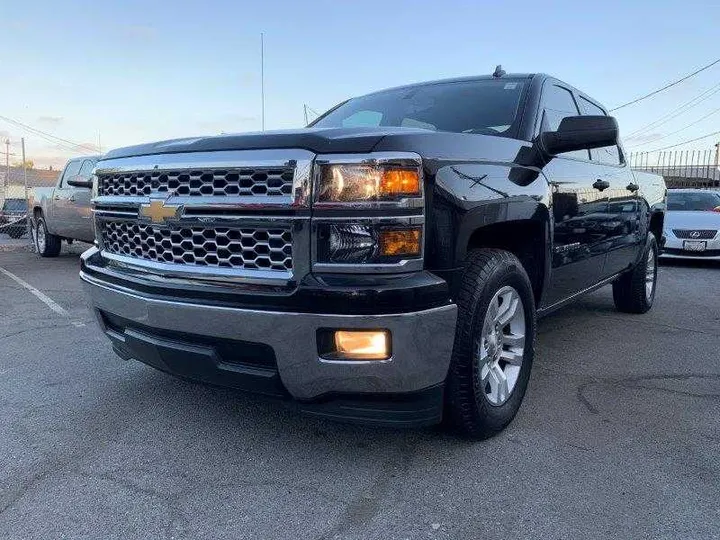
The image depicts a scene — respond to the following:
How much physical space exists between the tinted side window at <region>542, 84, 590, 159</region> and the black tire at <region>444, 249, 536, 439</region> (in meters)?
1.21

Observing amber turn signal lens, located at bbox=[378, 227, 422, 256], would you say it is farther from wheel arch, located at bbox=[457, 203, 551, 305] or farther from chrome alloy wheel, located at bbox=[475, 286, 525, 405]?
wheel arch, located at bbox=[457, 203, 551, 305]

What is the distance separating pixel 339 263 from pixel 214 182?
656mm

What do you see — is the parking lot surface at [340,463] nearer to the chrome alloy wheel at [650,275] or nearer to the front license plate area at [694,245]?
the chrome alloy wheel at [650,275]

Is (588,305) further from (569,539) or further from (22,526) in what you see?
(22,526)

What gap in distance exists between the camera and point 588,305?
642cm

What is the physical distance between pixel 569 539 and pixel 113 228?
2.48 meters

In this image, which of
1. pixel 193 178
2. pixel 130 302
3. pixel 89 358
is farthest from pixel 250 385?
pixel 89 358

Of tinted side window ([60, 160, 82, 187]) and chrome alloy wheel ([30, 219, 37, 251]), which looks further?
chrome alloy wheel ([30, 219, 37, 251])

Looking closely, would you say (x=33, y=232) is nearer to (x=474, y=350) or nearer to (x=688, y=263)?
(x=474, y=350)

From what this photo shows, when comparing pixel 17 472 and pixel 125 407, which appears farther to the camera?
pixel 125 407

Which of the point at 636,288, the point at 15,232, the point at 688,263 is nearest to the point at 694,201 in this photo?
the point at 688,263

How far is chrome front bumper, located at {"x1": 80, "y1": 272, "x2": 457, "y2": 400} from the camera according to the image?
2207 mm

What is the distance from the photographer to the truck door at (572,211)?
3.48 m

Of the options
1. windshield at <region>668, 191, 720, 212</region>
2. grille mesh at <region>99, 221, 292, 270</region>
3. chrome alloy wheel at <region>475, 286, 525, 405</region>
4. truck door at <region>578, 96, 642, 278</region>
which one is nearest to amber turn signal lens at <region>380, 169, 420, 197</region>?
grille mesh at <region>99, 221, 292, 270</region>
